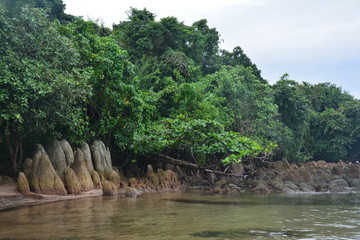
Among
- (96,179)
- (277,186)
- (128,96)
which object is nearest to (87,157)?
(96,179)

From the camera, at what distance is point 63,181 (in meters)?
15.7

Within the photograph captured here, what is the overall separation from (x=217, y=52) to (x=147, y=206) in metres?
31.8

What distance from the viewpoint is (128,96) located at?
20.7 meters

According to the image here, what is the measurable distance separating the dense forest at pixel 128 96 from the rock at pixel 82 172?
4.45 feet

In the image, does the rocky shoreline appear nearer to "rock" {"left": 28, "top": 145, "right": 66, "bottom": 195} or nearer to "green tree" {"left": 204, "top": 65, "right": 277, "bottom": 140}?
"rock" {"left": 28, "top": 145, "right": 66, "bottom": 195}

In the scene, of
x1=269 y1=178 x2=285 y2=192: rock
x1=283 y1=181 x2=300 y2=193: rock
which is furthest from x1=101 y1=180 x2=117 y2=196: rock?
x1=283 y1=181 x2=300 y2=193: rock

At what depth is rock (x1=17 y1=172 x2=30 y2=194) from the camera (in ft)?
45.7

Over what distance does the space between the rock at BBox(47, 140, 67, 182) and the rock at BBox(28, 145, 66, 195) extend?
94cm

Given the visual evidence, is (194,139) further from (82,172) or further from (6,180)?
(6,180)

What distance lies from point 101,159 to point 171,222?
31.4ft

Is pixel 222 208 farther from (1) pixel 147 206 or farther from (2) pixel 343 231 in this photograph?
(2) pixel 343 231

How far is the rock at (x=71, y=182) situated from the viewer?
50.6 ft

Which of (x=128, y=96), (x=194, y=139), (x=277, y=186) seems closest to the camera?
(x=194, y=139)

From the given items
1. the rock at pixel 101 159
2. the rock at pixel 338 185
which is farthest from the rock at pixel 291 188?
the rock at pixel 101 159
